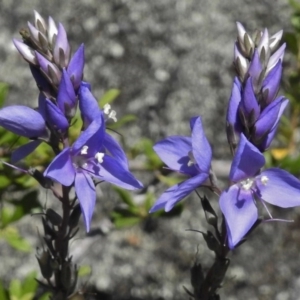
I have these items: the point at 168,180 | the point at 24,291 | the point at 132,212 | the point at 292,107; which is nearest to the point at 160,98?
the point at 292,107

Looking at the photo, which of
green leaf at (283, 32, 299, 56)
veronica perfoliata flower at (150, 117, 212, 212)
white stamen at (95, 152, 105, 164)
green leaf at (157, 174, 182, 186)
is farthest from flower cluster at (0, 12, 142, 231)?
green leaf at (283, 32, 299, 56)

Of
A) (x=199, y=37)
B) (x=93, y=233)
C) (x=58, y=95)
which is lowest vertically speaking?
(x=93, y=233)

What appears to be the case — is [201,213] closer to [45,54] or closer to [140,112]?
[140,112]

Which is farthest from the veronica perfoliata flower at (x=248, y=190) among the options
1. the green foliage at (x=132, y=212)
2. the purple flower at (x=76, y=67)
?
the green foliage at (x=132, y=212)

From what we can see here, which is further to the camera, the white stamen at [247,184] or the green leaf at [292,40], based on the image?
the green leaf at [292,40]

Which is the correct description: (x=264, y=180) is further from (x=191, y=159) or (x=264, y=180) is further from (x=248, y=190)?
(x=191, y=159)

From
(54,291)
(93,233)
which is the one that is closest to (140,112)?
(93,233)

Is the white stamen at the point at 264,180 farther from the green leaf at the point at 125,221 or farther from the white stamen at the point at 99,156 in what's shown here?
the green leaf at the point at 125,221
